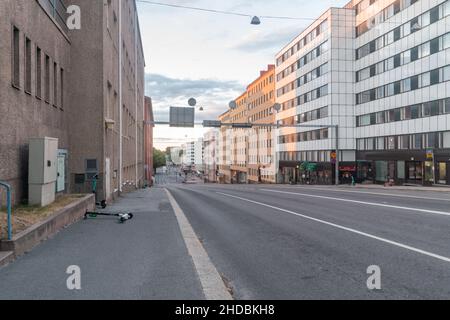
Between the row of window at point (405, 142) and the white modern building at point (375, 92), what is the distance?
10 centimetres

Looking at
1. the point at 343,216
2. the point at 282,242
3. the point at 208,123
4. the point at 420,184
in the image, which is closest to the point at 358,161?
the point at 420,184

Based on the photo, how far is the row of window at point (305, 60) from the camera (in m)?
61.7

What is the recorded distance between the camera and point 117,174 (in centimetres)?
2325

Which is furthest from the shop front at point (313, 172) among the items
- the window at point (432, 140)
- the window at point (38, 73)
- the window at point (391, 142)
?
the window at point (38, 73)

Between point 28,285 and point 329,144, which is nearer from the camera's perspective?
point 28,285

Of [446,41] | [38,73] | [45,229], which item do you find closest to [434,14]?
[446,41]

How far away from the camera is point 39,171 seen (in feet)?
38.3

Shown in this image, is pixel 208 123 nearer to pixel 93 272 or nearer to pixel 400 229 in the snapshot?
pixel 400 229

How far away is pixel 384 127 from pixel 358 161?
748 centimetres

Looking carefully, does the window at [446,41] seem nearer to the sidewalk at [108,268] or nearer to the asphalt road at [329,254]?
the asphalt road at [329,254]

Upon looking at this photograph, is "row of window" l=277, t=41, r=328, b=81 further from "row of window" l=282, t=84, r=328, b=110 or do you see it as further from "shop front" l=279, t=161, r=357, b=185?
"shop front" l=279, t=161, r=357, b=185

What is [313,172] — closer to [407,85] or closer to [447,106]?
[407,85]

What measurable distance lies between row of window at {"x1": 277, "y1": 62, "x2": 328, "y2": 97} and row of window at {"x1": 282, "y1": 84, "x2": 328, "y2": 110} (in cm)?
188

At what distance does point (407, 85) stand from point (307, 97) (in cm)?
2151
